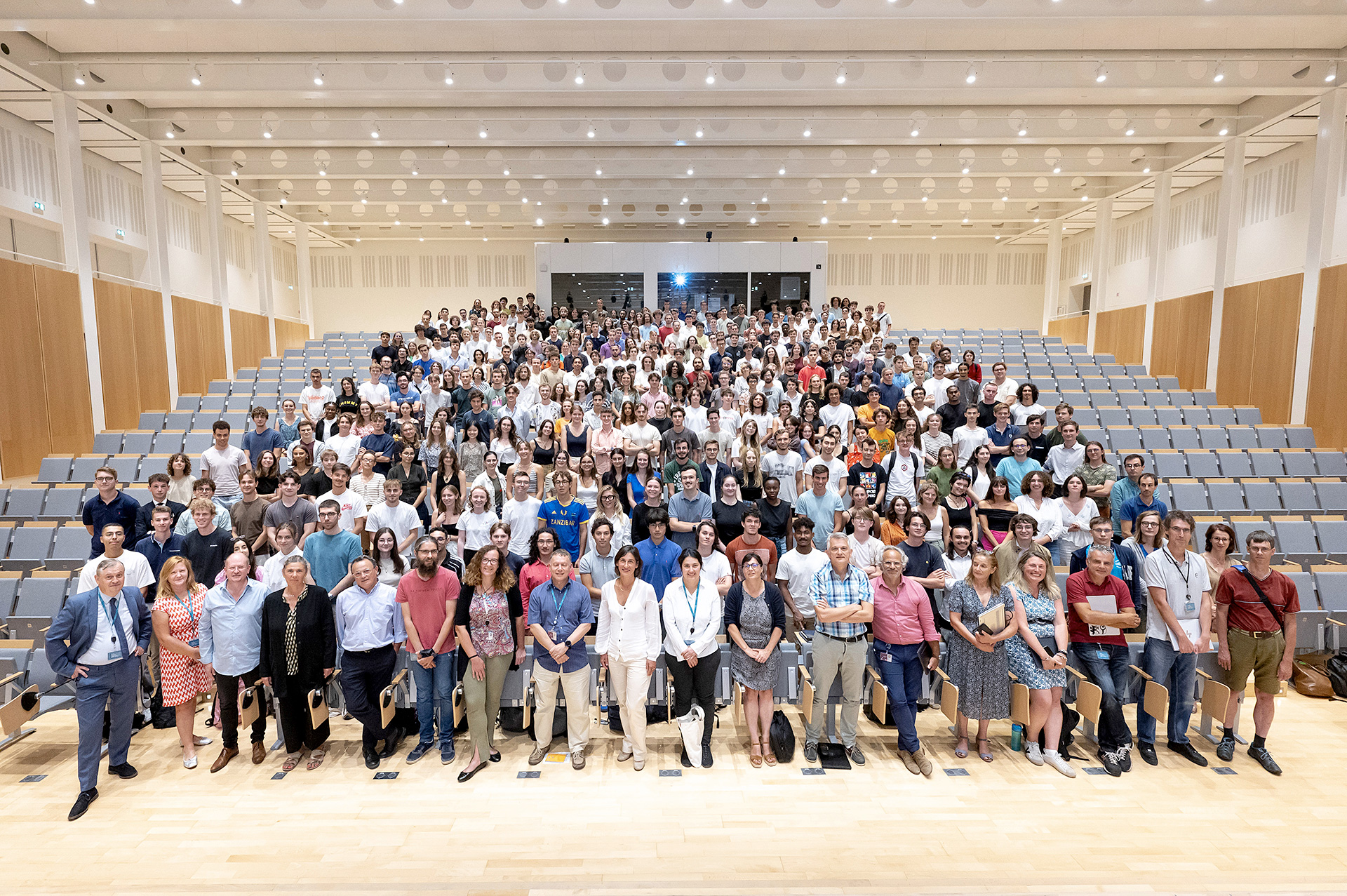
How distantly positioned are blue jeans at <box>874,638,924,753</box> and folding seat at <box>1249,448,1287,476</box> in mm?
7008

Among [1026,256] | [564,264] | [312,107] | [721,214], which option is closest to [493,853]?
[312,107]

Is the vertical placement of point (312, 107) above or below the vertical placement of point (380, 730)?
above

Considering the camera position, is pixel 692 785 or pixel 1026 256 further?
pixel 1026 256

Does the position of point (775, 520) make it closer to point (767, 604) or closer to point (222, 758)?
point (767, 604)

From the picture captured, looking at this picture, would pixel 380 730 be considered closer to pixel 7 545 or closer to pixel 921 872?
pixel 921 872

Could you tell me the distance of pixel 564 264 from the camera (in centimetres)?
1825

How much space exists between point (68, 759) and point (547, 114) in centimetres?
1028

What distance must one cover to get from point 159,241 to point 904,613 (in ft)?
43.1

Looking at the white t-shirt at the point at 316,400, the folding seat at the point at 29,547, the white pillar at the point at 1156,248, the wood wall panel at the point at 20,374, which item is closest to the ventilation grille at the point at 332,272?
the wood wall panel at the point at 20,374

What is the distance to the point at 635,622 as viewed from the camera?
450 centimetres

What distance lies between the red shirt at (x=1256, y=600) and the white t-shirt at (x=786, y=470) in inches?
126

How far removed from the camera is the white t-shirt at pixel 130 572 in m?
4.47

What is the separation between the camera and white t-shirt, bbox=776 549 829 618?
486 centimetres

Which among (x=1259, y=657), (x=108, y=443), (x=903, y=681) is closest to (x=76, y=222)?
(x=108, y=443)
